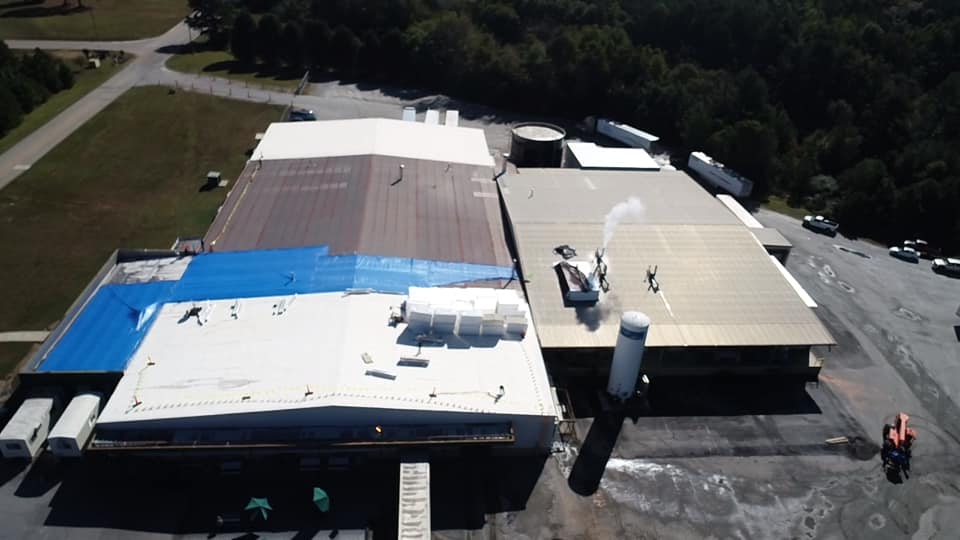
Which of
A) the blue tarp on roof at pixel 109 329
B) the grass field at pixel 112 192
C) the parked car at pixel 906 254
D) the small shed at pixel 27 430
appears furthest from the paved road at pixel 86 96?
the parked car at pixel 906 254

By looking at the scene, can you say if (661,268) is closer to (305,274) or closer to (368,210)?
(368,210)

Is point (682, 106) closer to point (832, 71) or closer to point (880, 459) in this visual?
point (832, 71)

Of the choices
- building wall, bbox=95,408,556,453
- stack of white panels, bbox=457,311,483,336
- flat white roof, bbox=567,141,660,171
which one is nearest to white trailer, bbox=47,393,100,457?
building wall, bbox=95,408,556,453

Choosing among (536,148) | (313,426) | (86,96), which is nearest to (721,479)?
(313,426)

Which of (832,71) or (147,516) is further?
(832,71)

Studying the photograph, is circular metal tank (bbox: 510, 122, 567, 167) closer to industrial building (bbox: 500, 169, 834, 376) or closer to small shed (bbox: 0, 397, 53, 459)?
industrial building (bbox: 500, 169, 834, 376)

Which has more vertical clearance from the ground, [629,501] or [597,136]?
[597,136]

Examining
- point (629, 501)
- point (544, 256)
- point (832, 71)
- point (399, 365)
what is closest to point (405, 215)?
point (544, 256)
